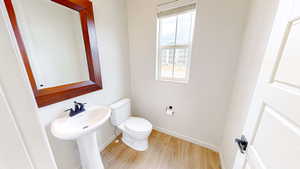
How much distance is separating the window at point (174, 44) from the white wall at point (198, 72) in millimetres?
113

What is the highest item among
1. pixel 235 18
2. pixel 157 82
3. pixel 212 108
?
pixel 235 18

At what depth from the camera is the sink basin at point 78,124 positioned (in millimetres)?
849

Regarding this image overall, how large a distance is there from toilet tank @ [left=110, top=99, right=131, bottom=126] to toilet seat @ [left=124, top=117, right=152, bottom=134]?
105mm

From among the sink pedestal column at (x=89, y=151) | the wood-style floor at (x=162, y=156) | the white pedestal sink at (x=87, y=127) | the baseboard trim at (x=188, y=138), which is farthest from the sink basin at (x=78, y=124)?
the baseboard trim at (x=188, y=138)

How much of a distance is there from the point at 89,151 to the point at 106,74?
3.17ft

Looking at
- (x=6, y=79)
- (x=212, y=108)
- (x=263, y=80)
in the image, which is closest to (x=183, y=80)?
(x=212, y=108)

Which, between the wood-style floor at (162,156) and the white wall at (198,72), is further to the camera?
the wood-style floor at (162,156)

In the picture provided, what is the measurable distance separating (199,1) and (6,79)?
1711mm

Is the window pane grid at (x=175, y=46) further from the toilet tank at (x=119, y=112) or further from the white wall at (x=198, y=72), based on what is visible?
the toilet tank at (x=119, y=112)

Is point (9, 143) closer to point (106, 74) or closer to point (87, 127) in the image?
point (87, 127)

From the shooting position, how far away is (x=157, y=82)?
1.78 metres

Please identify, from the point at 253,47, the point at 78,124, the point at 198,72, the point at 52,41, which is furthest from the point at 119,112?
the point at 253,47

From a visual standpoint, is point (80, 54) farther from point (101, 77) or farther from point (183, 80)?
point (183, 80)

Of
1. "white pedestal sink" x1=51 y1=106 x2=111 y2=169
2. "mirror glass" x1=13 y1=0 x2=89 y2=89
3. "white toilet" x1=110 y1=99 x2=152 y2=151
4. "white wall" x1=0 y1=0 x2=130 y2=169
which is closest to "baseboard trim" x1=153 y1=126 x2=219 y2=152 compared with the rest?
"white toilet" x1=110 y1=99 x2=152 y2=151
